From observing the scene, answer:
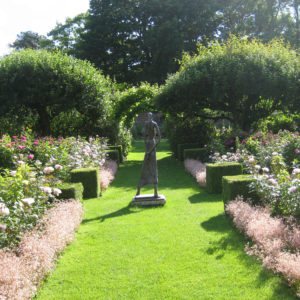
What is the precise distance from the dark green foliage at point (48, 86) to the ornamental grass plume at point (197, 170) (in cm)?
618

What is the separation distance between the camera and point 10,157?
9.54 m

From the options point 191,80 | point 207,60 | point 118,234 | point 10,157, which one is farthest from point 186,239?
point 207,60

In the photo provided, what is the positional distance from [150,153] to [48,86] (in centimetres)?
932

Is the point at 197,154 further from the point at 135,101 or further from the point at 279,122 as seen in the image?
the point at 279,122

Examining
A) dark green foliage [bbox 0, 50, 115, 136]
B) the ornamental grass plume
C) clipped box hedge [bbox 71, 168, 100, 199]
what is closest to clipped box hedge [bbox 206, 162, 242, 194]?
the ornamental grass plume

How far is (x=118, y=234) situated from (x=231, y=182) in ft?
8.09

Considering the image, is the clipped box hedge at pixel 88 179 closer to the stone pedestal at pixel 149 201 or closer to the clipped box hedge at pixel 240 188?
the stone pedestal at pixel 149 201

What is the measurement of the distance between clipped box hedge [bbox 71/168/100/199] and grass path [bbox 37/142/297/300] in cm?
127

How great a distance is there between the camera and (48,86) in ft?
48.7

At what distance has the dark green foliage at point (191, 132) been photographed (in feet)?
55.0

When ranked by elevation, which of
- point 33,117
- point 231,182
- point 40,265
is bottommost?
point 40,265

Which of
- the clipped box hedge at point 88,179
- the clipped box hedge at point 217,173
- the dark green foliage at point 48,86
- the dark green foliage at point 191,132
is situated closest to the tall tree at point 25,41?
the dark green foliage at point 48,86

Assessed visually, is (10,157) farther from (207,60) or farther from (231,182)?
(207,60)

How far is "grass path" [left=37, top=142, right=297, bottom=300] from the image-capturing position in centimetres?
361
